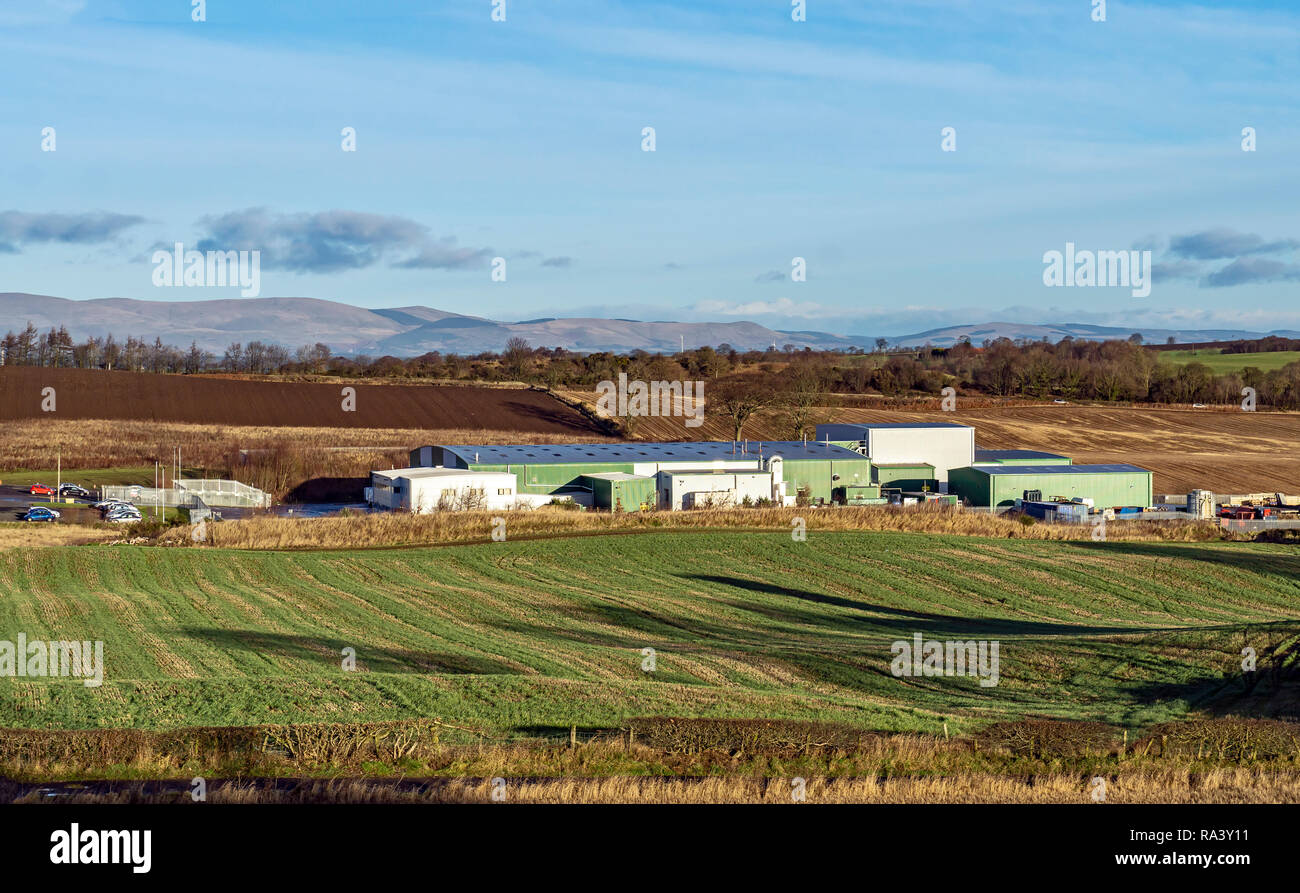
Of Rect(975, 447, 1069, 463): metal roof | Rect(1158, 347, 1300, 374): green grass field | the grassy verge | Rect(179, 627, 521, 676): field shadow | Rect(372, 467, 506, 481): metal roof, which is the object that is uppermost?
Rect(1158, 347, 1300, 374): green grass field

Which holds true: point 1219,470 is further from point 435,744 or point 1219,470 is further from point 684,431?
point 435,744

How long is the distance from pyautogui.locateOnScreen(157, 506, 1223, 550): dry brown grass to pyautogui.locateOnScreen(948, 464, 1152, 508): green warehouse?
37.4 ft

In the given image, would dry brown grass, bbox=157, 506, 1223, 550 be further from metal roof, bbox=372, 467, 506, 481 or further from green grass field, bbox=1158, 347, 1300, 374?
green grass field, bbox=1158, 347, 1300, 374

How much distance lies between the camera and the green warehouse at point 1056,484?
63.7 meters

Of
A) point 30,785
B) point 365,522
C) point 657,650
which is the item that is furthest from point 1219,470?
point 30,785

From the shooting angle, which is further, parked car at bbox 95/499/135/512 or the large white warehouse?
parked car at bbox 95/499/135/512

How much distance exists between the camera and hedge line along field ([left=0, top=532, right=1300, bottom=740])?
17859 mm

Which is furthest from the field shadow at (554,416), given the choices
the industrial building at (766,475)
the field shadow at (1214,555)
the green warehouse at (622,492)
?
the field shadow at (1214,555)

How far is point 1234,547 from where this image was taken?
141ft

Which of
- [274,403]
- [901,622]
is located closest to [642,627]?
[901,622]

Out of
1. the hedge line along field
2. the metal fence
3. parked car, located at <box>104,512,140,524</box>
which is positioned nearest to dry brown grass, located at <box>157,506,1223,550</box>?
the hedge line along field

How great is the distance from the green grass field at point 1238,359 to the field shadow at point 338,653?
474 feet

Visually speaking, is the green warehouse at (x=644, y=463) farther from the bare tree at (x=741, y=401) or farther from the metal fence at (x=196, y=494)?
the metal fence at (x=196, y=494)

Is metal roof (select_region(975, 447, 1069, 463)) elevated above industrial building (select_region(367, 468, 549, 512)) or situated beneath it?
elevated above
